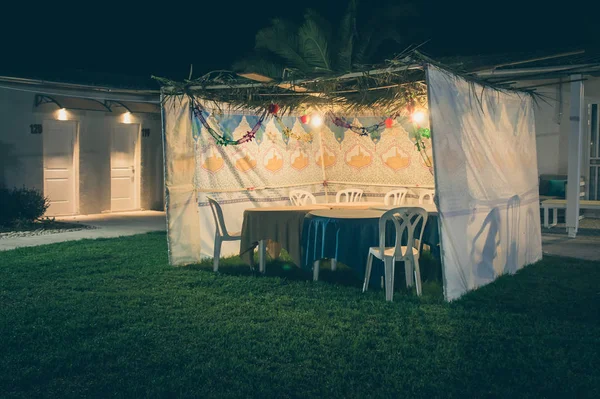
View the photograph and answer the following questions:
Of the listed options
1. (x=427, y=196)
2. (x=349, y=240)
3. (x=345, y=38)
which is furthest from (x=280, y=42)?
(x=349, y=240)

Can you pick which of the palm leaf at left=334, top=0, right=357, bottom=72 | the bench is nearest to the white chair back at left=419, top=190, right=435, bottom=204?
the bench

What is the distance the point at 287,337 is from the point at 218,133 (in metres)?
4.58

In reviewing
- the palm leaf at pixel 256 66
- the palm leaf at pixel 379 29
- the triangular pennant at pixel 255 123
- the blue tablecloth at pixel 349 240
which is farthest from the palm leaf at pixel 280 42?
the blue tablecloth at pixel 349 240

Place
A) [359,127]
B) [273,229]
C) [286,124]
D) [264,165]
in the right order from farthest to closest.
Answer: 1. [359,127]
2. [286,124]
3. [264,165]
4. [273,229]

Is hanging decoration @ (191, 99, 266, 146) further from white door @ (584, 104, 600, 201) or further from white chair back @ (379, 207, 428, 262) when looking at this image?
white door @ (584, 104, 600, 201)

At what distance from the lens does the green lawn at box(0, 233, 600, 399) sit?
14.1ft

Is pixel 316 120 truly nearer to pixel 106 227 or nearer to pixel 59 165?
pixel 106 227

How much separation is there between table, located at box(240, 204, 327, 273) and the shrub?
6421 millimetres

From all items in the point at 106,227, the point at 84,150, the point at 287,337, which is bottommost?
the point at 287,337

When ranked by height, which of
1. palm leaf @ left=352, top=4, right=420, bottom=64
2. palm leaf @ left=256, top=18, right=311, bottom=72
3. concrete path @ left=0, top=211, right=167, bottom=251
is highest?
palm leaf @ left=352, top=4, right=420, bottom=64

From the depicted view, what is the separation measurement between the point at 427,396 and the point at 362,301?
2.46 m

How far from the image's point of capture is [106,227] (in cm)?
1304

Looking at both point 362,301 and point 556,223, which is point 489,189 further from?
point 556,223

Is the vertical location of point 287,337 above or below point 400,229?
below
